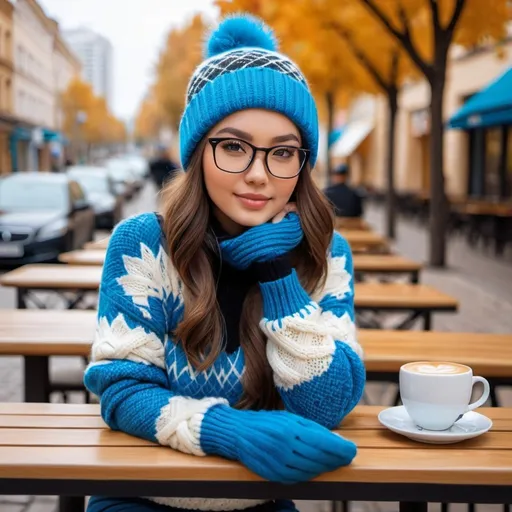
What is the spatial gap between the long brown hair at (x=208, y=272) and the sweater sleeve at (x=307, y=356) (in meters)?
0.07

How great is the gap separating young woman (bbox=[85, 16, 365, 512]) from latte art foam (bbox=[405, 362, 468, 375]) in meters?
0.18

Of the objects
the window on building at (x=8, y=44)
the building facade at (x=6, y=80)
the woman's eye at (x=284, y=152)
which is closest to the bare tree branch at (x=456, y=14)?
the building facade at (x=6, y=80)

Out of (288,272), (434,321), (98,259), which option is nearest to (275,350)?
(288,272)

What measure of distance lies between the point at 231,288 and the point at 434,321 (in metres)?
6.68

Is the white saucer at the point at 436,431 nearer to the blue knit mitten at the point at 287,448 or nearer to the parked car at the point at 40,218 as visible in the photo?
the blue knit mitten at the point at 287,448

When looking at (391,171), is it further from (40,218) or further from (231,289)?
(231,289)

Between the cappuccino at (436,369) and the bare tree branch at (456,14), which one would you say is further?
the bare tree branch at (456,14)

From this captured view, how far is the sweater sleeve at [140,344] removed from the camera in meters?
1.78

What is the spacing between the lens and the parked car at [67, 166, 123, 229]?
18.3 m

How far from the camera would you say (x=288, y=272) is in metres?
2.01

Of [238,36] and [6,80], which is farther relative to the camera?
[6,80]

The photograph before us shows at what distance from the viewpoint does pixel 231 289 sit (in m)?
2.09

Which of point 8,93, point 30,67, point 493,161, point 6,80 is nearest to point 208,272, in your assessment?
point 6,80

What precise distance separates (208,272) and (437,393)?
2.04 feet
